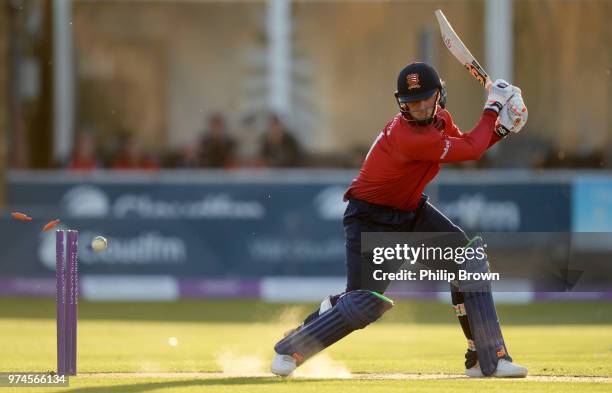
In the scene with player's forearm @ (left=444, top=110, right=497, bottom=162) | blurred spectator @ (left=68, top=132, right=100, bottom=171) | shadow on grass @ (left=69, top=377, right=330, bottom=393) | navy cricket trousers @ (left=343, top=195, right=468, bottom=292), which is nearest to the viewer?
shadow on grass @ (left=69, top=377, right=330, bottom=393)

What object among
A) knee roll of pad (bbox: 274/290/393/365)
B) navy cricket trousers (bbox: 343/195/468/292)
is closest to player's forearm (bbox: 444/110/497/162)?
navy cricket trousers (bbox: 343/195/468/292)

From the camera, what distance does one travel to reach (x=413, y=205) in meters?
7.85

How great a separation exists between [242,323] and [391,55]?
7740 millimetres

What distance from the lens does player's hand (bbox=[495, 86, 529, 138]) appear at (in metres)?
7.63

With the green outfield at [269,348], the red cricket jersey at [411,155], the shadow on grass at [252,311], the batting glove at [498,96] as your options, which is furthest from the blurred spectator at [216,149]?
the batting glove at [498,96]

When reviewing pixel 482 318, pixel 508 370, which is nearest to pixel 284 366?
pixel 482 318

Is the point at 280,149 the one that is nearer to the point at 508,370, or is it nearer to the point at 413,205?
the point at 413,205

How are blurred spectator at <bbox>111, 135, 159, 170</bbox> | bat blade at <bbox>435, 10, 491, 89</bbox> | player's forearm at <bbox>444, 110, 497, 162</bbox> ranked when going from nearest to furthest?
player's forearm at <bbox>444, 110, 497, 162</bbox>, bat blade at <bbox>435, 10, 491, 89</bbox>, blurred spectator at <bbox>111, 135, 159, 170</bbox>

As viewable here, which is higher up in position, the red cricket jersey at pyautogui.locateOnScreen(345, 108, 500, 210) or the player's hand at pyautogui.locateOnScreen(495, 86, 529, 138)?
the player's hand at pyautogui.locateOnScreen(495, 86, 529, 138)

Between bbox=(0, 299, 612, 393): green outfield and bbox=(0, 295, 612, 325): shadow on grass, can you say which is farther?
bbox=(0, 295, 612, 325): shadow on grass

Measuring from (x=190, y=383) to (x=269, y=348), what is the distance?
260 centimetres

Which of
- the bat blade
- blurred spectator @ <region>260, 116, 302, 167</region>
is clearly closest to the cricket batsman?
the bat blade

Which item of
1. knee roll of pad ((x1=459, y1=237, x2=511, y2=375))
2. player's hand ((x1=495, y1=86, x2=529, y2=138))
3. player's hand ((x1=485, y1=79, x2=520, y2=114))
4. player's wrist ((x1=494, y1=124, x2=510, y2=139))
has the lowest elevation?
knee roll of pad ((x1=459, y1=237, x2=511, y2=375))

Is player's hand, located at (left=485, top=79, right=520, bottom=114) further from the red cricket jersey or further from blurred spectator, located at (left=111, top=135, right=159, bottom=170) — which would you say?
blurred spectator, located at (left=111, top=135, right=159, bottom=170)
